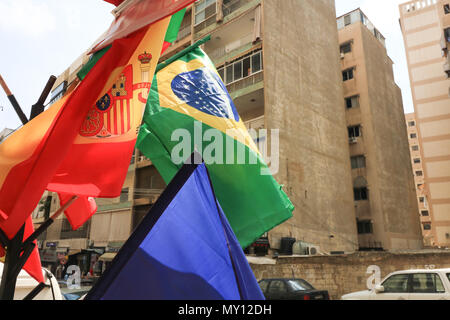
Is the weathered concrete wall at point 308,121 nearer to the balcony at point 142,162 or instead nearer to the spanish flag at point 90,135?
the balcony at point 142,162

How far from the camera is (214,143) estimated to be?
526cm

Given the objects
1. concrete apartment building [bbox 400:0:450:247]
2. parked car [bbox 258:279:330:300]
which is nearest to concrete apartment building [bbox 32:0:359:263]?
→ parked car [bbox 258:279:330:300]

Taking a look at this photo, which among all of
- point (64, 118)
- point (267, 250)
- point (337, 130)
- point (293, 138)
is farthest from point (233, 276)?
point (337, 130)

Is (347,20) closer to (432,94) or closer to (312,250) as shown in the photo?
(432,94)

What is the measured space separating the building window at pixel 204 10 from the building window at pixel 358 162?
640 inches

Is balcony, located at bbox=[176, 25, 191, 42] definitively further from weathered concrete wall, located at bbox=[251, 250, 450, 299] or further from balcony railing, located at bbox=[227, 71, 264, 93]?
weathered concrete wall, located at bbox=[251, 250, 450, 299]

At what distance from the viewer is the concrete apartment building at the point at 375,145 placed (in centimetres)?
2808

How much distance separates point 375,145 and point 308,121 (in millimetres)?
8622

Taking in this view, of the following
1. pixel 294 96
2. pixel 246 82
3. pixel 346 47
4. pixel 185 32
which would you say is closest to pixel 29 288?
pixel 246 82

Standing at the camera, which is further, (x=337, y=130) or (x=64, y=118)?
(x=337, y=130)

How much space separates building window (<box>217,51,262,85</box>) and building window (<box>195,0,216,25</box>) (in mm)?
→ 5049

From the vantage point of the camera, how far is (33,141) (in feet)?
11.8
